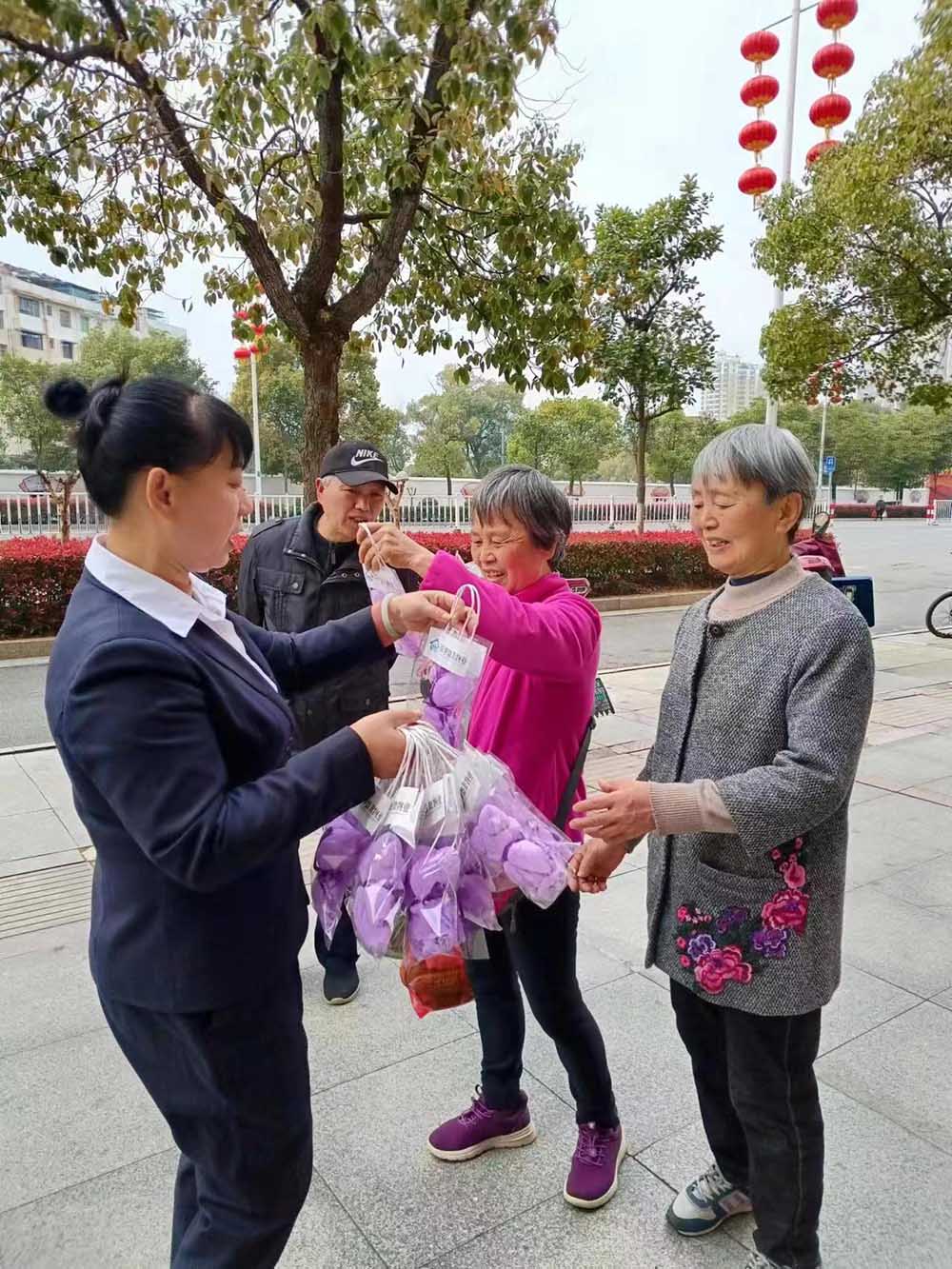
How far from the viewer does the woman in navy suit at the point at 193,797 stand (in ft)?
3.42

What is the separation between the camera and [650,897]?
167 centimetres

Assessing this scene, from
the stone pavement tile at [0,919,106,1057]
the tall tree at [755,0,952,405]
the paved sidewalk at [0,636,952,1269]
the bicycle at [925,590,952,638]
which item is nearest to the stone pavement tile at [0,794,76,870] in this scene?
the paved sidewalk at [0,636,952,1269]

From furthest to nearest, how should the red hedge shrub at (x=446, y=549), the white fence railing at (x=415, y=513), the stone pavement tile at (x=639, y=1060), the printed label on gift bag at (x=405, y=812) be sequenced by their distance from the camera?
the white fence railing at (x=415, y=513) < the red hedge shrub at (x=446, y=549) < the stone pavement tile at (x=639, y=1060) < the printed label on gift bag at (x=405, y=812)

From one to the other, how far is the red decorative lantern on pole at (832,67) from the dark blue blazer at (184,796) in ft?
32.1

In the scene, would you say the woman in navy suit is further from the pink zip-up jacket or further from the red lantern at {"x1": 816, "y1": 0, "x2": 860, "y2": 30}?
the red lantern at {"x1": 816, "y1": 0, "x2": 860, "y2": 30}

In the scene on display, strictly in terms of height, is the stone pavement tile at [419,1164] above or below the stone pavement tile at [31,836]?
below

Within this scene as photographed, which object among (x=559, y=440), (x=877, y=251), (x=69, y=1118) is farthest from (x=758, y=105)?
(x=559, y=440)

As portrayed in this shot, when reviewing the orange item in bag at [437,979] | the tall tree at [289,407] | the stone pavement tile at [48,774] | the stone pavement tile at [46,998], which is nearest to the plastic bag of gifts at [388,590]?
the orange item in bag at [437,979]

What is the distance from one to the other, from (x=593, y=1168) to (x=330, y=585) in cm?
169

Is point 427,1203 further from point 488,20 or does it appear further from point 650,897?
point 488,20

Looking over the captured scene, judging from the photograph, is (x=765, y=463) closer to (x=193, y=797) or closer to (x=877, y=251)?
(x=193, y=797)

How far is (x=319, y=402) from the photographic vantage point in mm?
4629

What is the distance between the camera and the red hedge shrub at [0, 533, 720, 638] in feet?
27.5

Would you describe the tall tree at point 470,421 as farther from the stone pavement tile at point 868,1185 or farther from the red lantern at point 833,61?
the stone pavement tile at point 868,1185
